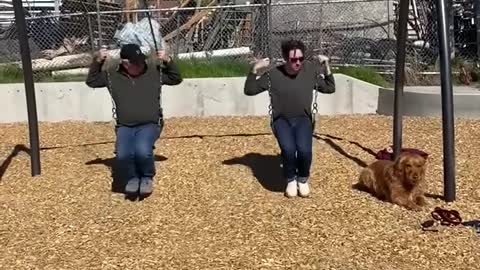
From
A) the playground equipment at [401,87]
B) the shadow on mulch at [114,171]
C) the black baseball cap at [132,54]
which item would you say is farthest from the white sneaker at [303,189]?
the black baseball cap at [132,54]

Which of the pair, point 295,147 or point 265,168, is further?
point 265,168

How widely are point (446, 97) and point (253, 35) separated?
21.8 feet

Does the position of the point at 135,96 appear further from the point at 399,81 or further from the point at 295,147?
the point at 399,81

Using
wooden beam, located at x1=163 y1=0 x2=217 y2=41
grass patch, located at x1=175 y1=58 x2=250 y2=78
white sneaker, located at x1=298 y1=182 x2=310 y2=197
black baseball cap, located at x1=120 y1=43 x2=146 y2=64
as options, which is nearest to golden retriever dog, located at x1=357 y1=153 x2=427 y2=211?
white sneaker, located at x1=298 y1=182 x2=310 y2=197

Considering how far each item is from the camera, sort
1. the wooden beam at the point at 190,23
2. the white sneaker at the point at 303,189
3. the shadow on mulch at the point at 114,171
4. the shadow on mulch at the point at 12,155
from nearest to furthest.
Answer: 1. the white sneaker at the point at 303,189
2. the shadow on mulch at the point at 114,171
3. the shadow on mulch at the point at 12,155
4. the wooden beam at the point at 190,23

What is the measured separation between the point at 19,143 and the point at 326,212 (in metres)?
4.15

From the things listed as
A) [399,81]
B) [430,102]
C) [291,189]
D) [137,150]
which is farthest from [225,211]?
[430,102]

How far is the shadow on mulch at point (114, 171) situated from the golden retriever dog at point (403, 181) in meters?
2.03

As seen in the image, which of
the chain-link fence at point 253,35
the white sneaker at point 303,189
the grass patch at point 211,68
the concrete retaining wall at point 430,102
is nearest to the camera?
the white sneaker at point 303,189

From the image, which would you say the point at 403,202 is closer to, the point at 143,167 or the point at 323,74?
the point at 323,74

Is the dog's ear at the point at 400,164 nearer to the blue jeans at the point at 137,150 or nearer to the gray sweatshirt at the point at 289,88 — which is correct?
the gray sweatshirt at the point at 289,88

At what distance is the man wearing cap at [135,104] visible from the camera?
20.7 feet

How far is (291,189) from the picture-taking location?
246 inches

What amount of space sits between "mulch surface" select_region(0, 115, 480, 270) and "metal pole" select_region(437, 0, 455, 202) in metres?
0.24
